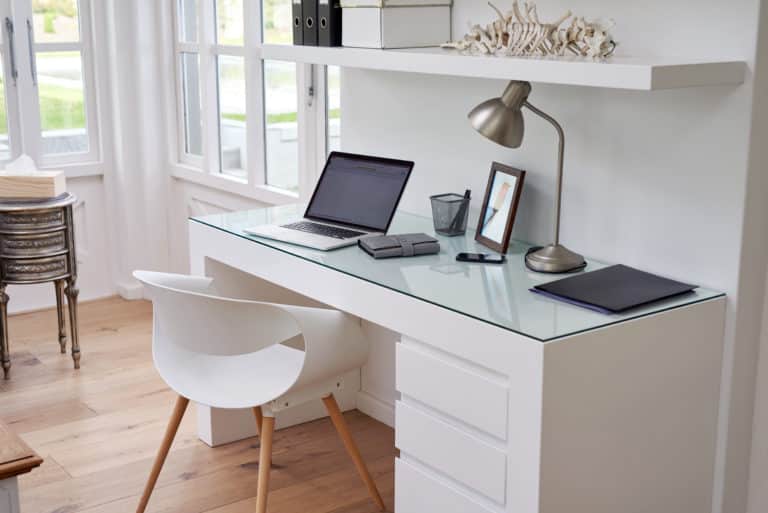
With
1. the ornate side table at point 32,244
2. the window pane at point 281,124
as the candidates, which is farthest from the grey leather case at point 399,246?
the ornate side table at point 32,244

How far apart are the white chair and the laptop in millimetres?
297

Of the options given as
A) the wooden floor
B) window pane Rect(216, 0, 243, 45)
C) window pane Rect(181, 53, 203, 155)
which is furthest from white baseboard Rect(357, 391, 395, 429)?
window pane Rect(181, 53, 203, 155)

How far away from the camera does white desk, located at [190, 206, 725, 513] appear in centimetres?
202

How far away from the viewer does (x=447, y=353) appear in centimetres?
222

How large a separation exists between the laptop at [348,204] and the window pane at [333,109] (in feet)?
1.73

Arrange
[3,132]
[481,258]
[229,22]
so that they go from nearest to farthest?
[481,258] → [229,22] → [3,132]

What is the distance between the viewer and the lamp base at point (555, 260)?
2459 millimetres

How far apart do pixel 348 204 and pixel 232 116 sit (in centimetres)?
146

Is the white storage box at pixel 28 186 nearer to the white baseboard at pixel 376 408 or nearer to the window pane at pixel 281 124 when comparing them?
the window pane at pixel 281 124

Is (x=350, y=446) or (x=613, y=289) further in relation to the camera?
(x=350, y=446)

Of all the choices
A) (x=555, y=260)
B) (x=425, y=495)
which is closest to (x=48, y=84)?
(x=555, y=260)

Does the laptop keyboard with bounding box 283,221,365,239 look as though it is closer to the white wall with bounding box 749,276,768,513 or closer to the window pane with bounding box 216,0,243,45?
the white wall with bounding box 749,276,768,513

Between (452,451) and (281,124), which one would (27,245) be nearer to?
(281,124)

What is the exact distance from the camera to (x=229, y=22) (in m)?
4.12
